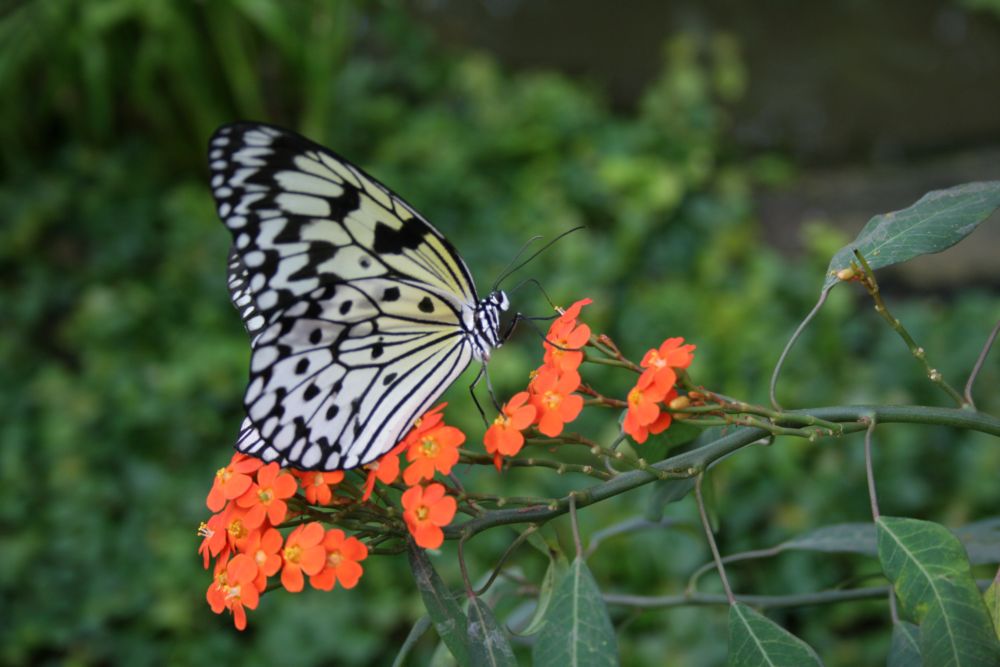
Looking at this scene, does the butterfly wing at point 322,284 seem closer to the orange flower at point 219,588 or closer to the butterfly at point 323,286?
the butterfly at point 323,286

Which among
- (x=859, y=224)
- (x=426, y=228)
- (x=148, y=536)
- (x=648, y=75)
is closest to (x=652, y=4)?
(x=648, y=75)

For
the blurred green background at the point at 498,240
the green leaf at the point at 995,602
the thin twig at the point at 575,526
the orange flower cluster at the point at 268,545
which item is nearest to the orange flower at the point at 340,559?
the orange flower cluster at the point at 268,545

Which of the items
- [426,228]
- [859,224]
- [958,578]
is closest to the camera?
[958,578]

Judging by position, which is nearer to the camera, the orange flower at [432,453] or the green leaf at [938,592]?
the green leaf at [938,592]

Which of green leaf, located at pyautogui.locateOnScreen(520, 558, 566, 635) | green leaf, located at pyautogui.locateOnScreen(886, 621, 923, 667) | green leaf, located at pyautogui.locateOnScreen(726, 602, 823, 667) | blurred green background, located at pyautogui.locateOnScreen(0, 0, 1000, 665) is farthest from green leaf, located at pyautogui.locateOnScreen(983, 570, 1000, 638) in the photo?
blurred green background, located at pyautogui.locateOnScreen(0, 0, 1000, 665)

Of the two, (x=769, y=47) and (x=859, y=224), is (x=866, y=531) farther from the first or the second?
(x=769, y=47)
